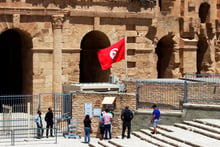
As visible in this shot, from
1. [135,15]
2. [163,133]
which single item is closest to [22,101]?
[135,15]

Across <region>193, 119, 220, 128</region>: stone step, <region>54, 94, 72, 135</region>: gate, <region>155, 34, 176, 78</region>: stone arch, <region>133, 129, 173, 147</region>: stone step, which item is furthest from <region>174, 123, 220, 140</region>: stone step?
<region>155, 34, 176, 78</region>: stone arch

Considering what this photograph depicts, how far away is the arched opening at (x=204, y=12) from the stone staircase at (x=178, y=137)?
57.0 ft

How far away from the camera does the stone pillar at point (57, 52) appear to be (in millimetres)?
32656

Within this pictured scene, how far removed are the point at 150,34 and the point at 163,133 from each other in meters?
13.2

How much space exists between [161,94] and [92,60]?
1125cm

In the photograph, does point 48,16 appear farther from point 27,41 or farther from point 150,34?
point 150,34

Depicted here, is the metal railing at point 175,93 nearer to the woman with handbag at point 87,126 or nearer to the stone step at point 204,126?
the stone step at point 204,126

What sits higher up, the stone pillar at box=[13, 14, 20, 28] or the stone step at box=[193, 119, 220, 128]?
the stone pillar at box=[13, 14, 20, 28]

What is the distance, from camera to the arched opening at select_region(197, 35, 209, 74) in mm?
41319

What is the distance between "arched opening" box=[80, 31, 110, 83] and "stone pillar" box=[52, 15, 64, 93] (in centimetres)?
327

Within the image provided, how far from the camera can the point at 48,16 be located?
32.5m

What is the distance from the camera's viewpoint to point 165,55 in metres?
40.3

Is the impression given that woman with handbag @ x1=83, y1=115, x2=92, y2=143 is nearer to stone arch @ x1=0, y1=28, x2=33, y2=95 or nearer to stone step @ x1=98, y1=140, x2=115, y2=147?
stone step @ x1=98, y1=140, x2=115, y2=147

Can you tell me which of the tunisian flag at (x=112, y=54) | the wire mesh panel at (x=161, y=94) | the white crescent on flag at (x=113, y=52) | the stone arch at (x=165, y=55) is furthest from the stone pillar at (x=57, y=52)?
the stone arch at (x=165, y=55)
